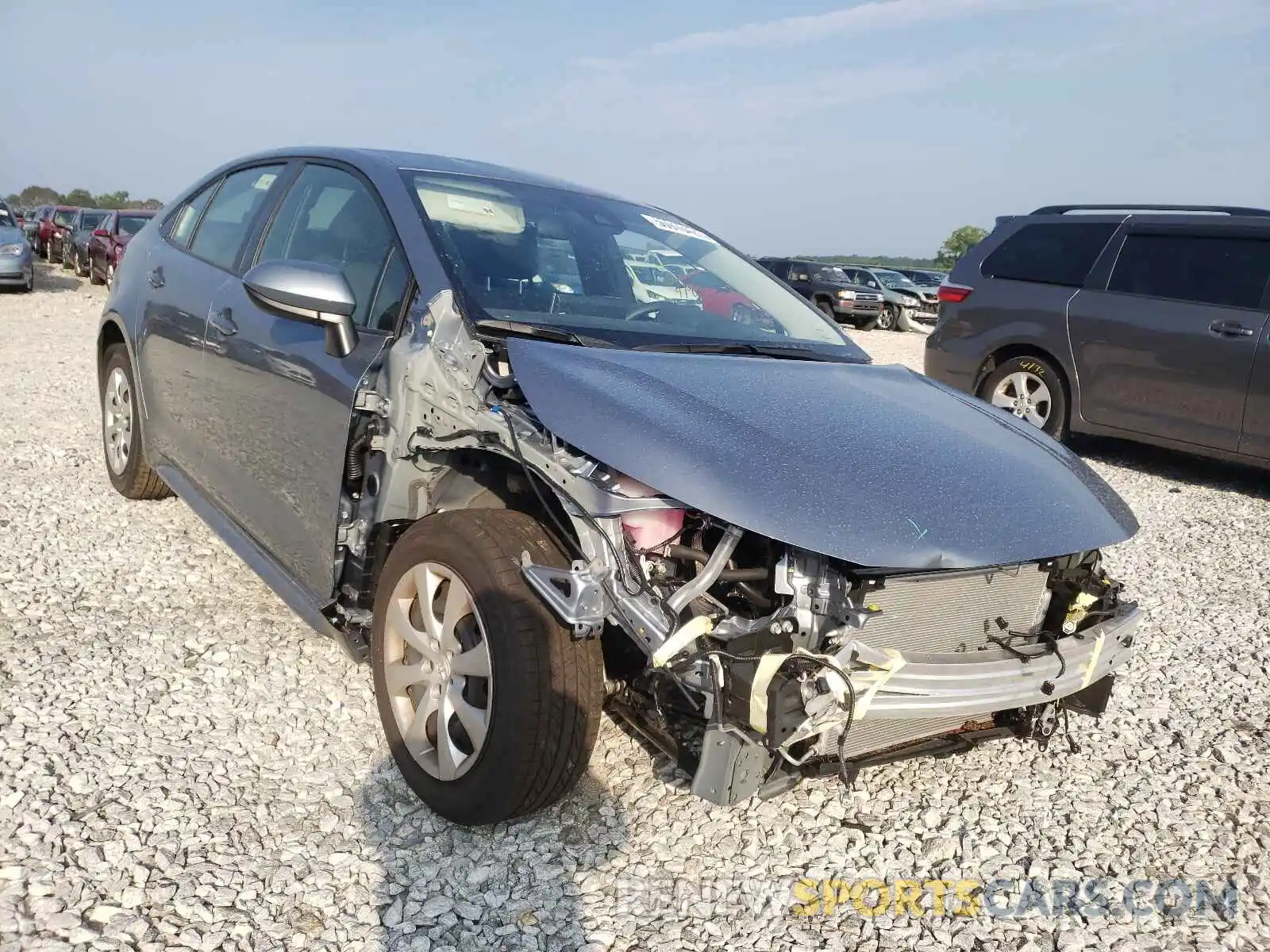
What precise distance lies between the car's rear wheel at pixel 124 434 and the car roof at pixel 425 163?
150cm

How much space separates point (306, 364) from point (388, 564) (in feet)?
2.48

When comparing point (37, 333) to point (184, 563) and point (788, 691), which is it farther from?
point (788, 691)

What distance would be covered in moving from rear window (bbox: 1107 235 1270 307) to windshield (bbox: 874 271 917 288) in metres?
19.1

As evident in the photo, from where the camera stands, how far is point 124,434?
5051mm

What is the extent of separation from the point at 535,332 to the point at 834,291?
21.1 m

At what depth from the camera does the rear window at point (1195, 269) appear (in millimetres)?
6887

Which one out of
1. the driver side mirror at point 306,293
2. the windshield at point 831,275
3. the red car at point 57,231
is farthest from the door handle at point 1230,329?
the red car at point 57,231

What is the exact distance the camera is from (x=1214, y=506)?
6.81 m

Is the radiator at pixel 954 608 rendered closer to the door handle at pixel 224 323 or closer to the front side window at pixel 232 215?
the door handle at pixel 224 323

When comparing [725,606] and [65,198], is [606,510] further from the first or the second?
[65,198]

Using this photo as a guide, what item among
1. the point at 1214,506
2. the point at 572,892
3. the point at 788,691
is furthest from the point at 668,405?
the point at 1214,506

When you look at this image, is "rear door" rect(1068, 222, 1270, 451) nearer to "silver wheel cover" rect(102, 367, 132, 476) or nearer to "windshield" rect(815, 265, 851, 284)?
"silver wheel cover" rect(102, 367, 132, 476)

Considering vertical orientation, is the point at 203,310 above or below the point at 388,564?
above

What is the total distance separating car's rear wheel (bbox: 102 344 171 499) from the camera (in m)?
4.82
